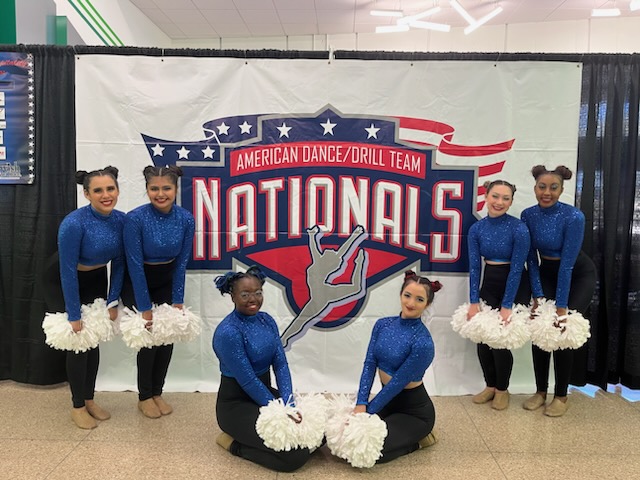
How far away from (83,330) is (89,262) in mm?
326

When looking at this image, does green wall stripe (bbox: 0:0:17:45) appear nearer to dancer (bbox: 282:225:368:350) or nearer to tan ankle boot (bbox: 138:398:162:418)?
dancer (bbox: 282:225:368:350)

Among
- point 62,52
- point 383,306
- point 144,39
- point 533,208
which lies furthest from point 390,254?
point 144,39

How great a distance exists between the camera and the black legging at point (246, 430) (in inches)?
79.7

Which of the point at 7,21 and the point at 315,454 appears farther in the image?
the point at 7,21

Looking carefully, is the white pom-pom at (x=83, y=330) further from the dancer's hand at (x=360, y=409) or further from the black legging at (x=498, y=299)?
the black legging at (x=498, y=299)

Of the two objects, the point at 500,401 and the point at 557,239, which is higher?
the point at 557,239

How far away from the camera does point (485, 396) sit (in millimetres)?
2777

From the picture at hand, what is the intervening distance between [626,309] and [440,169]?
1.40 m

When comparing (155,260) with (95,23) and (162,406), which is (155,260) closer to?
(162,406)

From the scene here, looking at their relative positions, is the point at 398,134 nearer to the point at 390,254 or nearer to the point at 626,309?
the point at 390,254

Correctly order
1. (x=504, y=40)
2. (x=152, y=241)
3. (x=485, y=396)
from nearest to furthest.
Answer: (x=152, y=241)
(x=485, y=396)
(x=504, y=40)

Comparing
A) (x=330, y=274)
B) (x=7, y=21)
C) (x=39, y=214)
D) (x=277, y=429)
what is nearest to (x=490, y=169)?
(x=330, y=274)

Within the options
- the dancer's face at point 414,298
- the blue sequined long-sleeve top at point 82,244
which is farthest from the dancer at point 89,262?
the dancer's face at point 414,298

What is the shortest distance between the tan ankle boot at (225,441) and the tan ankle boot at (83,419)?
68cm
